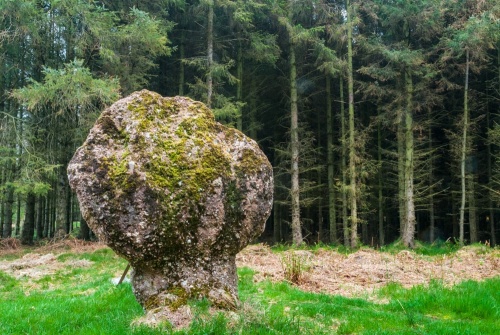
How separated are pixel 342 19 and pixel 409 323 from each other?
54.6 feet

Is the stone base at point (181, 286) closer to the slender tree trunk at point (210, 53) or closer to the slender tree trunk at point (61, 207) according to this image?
the slender tree trunk at point (210, 53)

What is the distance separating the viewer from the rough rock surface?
15.3 feet

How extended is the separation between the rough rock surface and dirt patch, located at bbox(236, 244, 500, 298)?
3.64m

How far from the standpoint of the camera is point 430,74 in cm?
1664

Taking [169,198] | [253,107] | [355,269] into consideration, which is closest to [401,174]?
[253,107]

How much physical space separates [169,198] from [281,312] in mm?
2383

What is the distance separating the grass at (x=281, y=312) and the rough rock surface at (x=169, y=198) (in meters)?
0.46

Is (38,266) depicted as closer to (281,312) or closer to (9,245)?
(9,245)

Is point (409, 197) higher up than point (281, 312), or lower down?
higher up

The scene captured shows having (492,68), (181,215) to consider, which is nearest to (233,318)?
(181,215)

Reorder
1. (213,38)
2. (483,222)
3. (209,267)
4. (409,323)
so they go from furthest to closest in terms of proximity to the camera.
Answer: (483,222) → (213,38) → (409,323) → (209,267)

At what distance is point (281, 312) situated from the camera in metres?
5.68

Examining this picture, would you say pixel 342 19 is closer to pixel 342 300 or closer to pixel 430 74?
pixel 430 74

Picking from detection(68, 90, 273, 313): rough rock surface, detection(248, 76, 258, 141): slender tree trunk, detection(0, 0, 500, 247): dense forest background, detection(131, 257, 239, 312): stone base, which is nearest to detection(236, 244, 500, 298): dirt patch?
detection(131, 257, 239, 312): stone base
